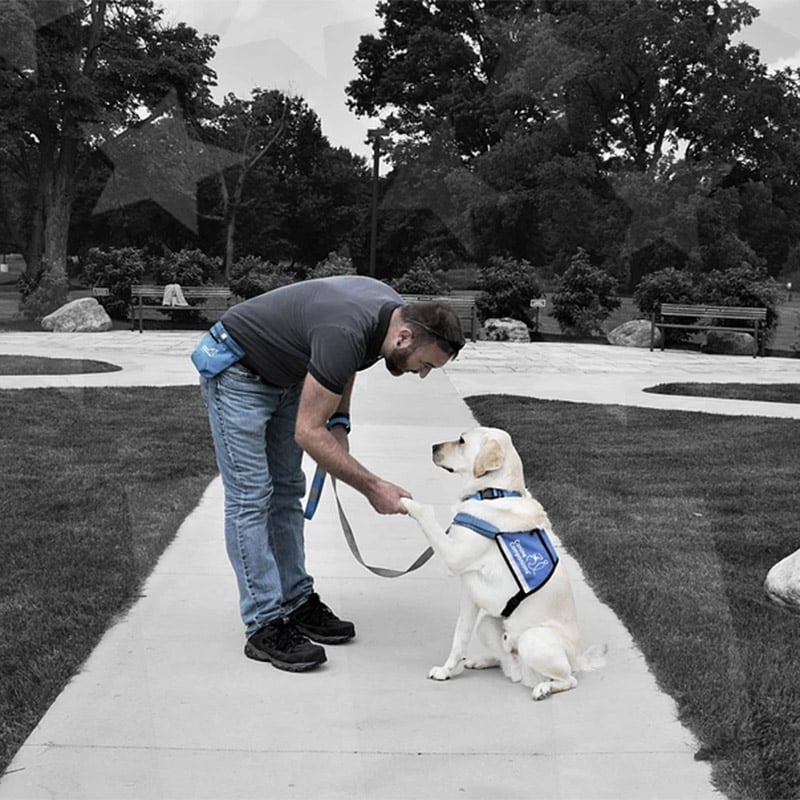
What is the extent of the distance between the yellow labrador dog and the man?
0.24 m

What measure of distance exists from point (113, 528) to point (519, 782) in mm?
3348

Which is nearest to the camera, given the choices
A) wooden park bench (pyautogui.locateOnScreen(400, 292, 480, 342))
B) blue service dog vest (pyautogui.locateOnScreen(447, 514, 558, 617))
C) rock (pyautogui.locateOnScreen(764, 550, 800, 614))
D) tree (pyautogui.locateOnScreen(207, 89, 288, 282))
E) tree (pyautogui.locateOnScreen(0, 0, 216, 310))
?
blue service dog vest (pyautogui.locateOnScreen(447, 514, 558, 617))

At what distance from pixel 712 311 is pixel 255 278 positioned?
31.7ft

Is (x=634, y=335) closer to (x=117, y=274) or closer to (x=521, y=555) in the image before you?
(x=117, y=274)

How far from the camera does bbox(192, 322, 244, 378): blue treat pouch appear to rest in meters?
3.80

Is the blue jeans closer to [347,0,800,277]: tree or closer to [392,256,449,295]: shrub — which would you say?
[392,256,449,295]: shrub

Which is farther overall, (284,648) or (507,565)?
(284,648)

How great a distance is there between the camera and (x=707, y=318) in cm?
2044

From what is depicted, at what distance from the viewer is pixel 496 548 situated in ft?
11.8

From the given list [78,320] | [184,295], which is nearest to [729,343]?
[184,295]

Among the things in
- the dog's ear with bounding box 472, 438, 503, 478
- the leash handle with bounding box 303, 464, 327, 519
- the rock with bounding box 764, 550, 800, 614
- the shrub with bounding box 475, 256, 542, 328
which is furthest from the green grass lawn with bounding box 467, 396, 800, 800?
the shrub with bounding box 475, 256, 542, 328

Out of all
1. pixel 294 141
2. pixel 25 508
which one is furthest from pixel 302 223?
pixel 25 508

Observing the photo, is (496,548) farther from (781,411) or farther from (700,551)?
(781,411)

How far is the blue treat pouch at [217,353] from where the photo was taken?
12.5 ft
